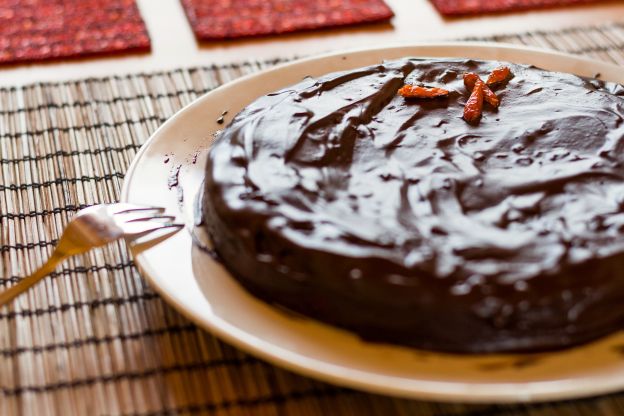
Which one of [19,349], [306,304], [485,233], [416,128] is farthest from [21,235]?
[485,233]

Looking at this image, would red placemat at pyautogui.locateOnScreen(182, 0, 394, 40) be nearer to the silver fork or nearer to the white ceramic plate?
the white ceramic plate

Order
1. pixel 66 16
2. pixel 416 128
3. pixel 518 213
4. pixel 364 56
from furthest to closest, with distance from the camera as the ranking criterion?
pixel 66 16 < pixel 364 56 < pixel 416 128 < pixel 518 213

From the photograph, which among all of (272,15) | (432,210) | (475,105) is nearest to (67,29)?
(272,15)

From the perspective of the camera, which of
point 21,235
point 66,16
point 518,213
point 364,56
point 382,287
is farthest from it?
point 66,16

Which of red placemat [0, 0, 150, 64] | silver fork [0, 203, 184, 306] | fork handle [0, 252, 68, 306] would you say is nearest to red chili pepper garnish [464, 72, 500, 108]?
silver fork [0, 203, 184, 306]

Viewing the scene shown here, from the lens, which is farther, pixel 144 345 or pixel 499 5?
pixel 499 5

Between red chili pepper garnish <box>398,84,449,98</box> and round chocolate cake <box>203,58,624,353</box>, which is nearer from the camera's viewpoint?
round chocolate cake <box>203,58,624,353</box>

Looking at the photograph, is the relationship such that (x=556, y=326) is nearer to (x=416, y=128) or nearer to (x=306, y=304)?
(x=306, y=304)
